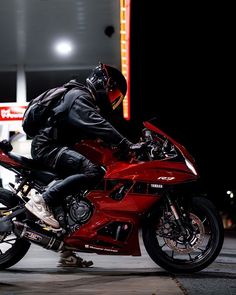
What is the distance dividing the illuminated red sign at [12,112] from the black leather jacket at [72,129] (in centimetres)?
1177

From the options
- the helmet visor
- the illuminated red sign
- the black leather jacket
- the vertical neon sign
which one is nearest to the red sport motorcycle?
the black leather jacket

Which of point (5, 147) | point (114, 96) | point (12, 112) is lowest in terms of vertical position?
point (12, 112)

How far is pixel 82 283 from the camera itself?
470cm

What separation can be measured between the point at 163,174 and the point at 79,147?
2.63 feet

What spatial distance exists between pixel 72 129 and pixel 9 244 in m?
1.21

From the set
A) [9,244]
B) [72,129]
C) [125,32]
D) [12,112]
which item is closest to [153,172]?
[72,129]

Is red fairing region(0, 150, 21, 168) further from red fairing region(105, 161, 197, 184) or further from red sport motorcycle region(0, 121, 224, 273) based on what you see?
red fairing region(105, 161, 197, 184)

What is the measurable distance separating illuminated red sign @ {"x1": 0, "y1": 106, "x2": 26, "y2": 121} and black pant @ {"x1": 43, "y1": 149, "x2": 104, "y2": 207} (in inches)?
468

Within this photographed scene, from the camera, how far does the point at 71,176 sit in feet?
17.2

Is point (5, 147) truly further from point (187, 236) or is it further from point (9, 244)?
point (187, 236)

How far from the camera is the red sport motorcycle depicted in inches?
204

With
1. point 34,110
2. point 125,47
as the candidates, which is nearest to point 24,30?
point 125,47

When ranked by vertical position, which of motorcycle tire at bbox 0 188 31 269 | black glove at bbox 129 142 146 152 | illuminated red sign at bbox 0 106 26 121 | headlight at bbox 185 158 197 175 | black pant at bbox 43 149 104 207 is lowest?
illuminated red sign at bbox 0 106 26 121

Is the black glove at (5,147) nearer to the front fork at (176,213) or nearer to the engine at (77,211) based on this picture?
the engine at (77,211)
